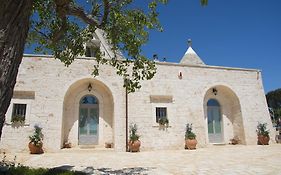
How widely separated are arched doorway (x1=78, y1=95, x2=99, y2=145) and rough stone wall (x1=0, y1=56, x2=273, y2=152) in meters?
0.44

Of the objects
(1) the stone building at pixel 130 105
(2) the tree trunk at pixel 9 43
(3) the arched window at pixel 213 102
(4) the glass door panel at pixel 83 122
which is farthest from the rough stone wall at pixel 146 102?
(2) the tree trunk at pixel 9 43

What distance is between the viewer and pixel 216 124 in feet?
49.9

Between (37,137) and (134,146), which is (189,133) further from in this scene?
(37,137)

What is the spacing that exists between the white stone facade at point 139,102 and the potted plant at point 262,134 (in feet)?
0.92

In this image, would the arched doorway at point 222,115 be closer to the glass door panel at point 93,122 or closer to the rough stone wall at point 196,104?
the rough stone wall at point 196,104

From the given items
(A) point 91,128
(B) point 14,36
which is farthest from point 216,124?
(B) point 14,36

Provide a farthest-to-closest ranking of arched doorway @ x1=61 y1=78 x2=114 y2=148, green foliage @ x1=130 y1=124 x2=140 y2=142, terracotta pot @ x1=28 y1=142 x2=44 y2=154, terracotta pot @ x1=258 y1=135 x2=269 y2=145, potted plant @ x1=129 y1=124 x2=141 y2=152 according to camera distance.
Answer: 1. terracotta pot @ x1=258 y1=135 x2=269 y2=145
2. arched doorway @ x1=61 y1=78 x2=114 y2=148
3. green foliage @ x1=130 y1=124 x2=140 y2=142
4. potted plant @ x1=129 y1=124 x2=141 y2=152
5. terracotta pot @ x1=28 y1=142 x2=44 y2=154

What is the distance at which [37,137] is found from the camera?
11273 millimetres

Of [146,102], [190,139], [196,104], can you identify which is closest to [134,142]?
[146,102]

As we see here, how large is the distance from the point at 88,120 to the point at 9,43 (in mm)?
10912

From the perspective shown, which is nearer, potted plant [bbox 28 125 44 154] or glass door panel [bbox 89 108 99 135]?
potted plant [bbox 28 125 44 154]

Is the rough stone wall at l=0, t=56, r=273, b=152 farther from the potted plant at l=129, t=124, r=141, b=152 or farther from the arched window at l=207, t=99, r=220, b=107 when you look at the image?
Answer: the potted plant at l=129, t=124, r=141, b=152

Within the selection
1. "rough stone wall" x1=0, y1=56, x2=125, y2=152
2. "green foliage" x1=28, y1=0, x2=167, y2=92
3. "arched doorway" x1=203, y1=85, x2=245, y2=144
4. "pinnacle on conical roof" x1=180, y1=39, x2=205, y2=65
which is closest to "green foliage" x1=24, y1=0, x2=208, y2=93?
"green foliage" x1=28, y1=0, x2=167, y2=92

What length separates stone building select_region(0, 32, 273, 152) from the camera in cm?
1202
